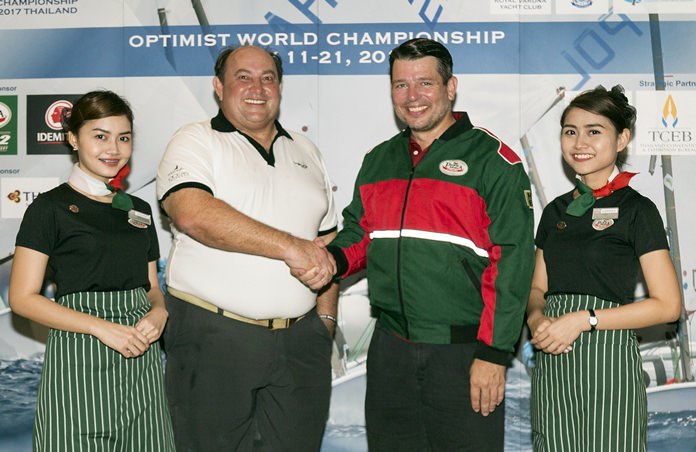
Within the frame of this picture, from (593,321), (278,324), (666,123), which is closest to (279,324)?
(278,324)

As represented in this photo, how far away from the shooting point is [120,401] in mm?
2363

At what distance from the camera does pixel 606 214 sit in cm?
237

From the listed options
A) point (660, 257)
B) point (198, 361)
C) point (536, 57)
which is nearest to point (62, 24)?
point (198, 361)

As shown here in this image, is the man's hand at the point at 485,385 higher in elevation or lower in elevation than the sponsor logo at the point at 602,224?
lower

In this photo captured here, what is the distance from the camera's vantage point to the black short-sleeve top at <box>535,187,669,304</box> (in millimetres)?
2314

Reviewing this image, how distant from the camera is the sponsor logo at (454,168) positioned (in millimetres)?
2352

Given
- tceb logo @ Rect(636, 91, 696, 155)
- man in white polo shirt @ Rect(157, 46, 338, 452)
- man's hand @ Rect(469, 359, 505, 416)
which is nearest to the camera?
man's hand @ Rect(469, 359, 505, 416)

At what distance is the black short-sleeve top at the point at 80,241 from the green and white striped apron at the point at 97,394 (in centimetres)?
6

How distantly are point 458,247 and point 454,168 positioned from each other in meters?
0.27

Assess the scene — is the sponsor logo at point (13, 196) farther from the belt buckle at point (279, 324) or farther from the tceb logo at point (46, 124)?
the belt buckle at point (279, 324)

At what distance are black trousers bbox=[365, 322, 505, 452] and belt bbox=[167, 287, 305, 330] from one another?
37cm

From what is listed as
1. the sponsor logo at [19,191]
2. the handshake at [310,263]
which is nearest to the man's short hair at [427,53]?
the handshake at [310,263]

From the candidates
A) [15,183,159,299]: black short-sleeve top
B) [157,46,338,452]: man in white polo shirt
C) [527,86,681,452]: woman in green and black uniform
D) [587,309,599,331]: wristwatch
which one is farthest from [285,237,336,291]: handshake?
[587,309,599,331]: wristwatch

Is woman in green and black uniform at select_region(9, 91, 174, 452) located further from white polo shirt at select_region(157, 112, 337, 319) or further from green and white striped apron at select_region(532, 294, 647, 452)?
green and white striped apron at select_region(532, 294, 647, 452)
